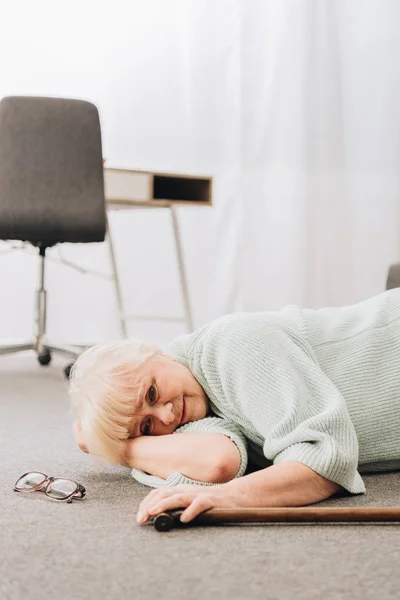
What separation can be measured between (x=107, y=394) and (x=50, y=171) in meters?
1.40

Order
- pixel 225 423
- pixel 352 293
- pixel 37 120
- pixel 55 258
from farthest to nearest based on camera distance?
pixel 352 293 → pixel 55 258 → pixel 37 120 → pixel 225 423

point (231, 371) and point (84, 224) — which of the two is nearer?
point (231, 371)

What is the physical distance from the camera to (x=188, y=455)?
4.03 feet

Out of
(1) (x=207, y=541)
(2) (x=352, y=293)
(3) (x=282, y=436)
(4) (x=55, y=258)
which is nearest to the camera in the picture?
(1) (x=207, y=541)

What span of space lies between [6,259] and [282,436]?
231 cm

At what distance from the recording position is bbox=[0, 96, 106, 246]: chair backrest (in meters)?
2.45

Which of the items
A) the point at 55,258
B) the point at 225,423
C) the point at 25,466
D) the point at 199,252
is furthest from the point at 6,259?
the point at 225,423

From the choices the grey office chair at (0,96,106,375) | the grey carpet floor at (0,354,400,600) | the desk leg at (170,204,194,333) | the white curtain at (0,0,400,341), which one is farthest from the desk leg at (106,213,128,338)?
the grey carpet floor at (0,354,400,600)

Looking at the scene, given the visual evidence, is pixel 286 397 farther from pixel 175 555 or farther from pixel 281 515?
pixel 175 555

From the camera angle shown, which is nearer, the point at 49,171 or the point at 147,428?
the point at 147,428

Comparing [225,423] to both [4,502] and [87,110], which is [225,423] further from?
[87,110]

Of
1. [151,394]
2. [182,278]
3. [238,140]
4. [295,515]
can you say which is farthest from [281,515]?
[238,140]

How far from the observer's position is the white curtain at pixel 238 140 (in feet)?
10.8

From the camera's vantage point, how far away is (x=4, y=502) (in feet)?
3.97
